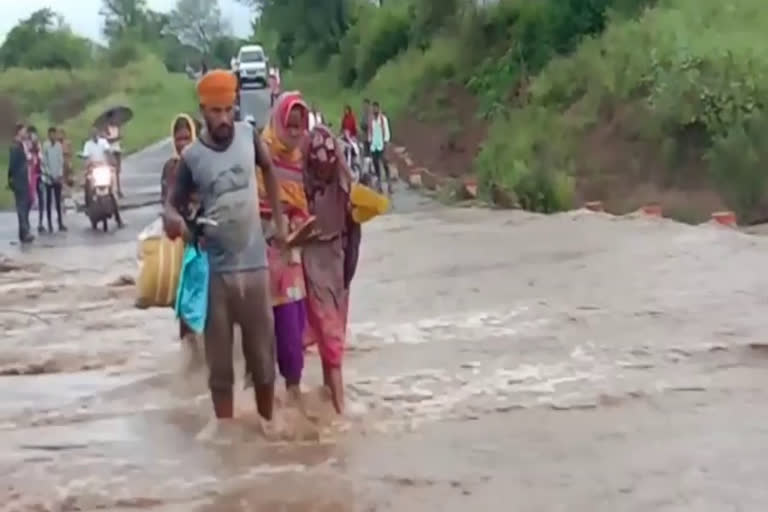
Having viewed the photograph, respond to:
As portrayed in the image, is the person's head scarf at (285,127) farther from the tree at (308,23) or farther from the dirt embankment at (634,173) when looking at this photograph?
the tree at (308,23)

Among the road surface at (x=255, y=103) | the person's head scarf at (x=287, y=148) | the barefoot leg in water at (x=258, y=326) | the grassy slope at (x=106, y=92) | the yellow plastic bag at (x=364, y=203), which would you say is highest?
the person's head scarf at (x=287, y=148)

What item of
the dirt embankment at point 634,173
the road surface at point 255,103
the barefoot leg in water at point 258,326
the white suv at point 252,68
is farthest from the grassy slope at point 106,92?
the barefoot leg in water at point 258,326

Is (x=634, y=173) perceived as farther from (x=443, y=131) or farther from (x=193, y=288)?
(x=193, y=288)

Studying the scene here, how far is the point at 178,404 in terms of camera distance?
9719mm

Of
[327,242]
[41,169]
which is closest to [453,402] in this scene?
[327,242]

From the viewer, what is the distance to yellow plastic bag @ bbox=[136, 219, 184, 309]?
30.7 feet

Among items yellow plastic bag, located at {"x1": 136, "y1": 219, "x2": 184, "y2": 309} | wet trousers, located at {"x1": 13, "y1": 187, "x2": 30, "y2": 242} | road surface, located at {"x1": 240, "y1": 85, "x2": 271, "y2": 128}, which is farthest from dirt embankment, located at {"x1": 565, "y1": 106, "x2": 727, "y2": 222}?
road surface, located at {"x1": 240, "y1": 85, "x2": 271, "y2": 128}

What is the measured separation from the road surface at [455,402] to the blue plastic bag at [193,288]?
64 cm

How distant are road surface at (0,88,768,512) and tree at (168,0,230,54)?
118948 mm

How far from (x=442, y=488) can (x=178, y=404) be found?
289 cm

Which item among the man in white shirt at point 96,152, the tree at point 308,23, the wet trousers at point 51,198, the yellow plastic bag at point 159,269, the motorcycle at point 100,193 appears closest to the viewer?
the yellow plastic bag at point 159,269

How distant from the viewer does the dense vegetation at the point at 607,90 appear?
77.6ft

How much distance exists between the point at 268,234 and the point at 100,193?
15812mm

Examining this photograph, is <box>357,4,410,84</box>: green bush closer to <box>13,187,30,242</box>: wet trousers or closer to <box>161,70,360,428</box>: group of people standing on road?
<box>13,187,30,242</box>: wet trousers
